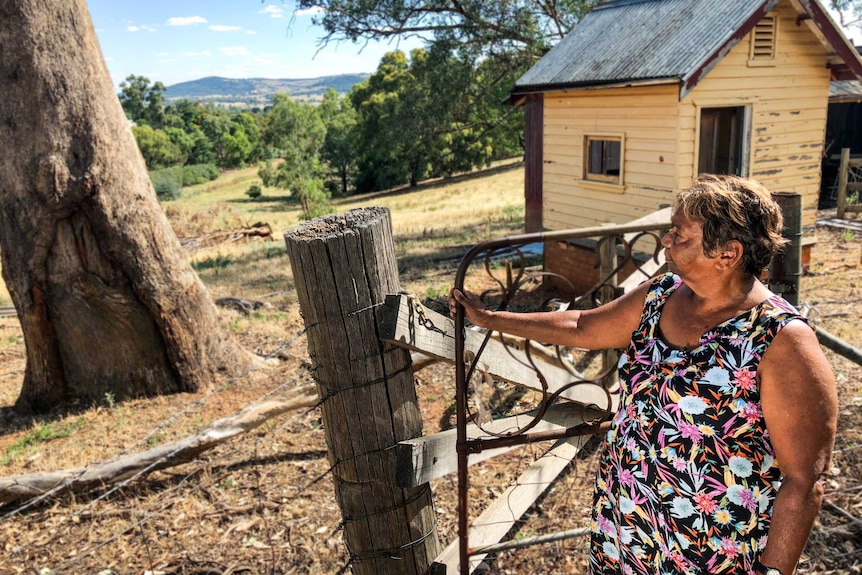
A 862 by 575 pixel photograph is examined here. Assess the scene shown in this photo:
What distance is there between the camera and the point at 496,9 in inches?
640

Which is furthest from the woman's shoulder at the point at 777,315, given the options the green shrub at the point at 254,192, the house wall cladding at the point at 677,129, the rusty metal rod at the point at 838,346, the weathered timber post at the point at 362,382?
the green shrub at the point at 254,192

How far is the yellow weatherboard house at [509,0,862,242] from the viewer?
9133 mm

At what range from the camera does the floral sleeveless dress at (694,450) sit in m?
1.81

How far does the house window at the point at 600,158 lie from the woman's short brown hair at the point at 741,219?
9.10m

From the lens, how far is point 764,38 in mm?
9648

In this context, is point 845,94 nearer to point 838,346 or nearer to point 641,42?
point 641,42

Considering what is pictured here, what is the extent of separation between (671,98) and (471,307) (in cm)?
822

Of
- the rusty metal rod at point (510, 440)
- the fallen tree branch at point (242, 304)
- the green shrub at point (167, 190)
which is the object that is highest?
the rusty metal rod at point (510, 440)

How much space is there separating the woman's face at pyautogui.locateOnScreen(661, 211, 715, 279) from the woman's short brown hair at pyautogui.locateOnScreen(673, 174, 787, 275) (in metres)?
0.02

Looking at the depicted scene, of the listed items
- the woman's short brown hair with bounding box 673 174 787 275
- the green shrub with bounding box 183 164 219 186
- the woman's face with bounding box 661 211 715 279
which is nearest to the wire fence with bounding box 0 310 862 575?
the woman's face with bounding box 661 211 715 279

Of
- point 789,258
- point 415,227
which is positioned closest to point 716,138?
point 415,227

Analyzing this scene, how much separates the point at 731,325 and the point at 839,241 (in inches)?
503

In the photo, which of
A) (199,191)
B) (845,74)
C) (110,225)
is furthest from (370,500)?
(199,191)

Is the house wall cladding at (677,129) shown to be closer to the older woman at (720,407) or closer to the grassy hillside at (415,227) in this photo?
the grassy hillside at (415,227)
